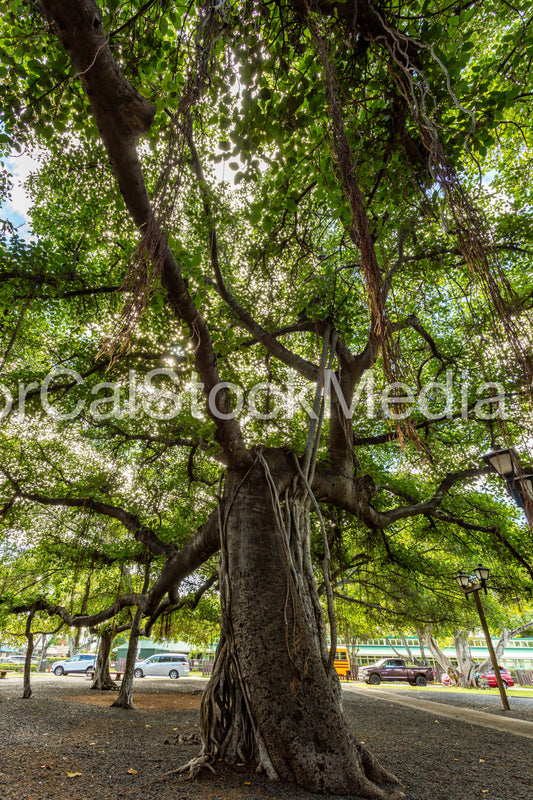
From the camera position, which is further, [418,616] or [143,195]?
[418,616]

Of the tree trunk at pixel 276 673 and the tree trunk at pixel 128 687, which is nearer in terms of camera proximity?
the tree trunk at pixel 276 673

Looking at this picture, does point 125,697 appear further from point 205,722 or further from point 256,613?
point 256,613

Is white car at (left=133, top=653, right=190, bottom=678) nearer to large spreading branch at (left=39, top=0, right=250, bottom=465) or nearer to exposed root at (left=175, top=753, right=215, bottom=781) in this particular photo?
exposed root at (left=175, top=753, right=215, bottom=781)

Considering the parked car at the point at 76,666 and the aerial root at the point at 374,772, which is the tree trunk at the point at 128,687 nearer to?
the aerial root at the point at 374,772

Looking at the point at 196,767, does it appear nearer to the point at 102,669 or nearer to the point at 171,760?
the point at 171,760

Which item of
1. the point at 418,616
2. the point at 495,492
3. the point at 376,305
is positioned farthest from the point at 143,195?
the point at 418,616

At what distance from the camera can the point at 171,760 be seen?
3094 millimetres

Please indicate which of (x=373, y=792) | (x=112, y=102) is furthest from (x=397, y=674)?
(x=112, y=102)

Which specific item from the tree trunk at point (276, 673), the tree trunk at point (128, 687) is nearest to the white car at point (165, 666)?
the tree trunk at point (128, 687)

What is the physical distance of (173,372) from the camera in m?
4.94

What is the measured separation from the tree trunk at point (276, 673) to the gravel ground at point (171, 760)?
170 mm

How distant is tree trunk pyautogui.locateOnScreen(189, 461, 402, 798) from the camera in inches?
99.5

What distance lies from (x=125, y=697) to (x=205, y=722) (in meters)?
5.53

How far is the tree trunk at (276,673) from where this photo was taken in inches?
99.5
